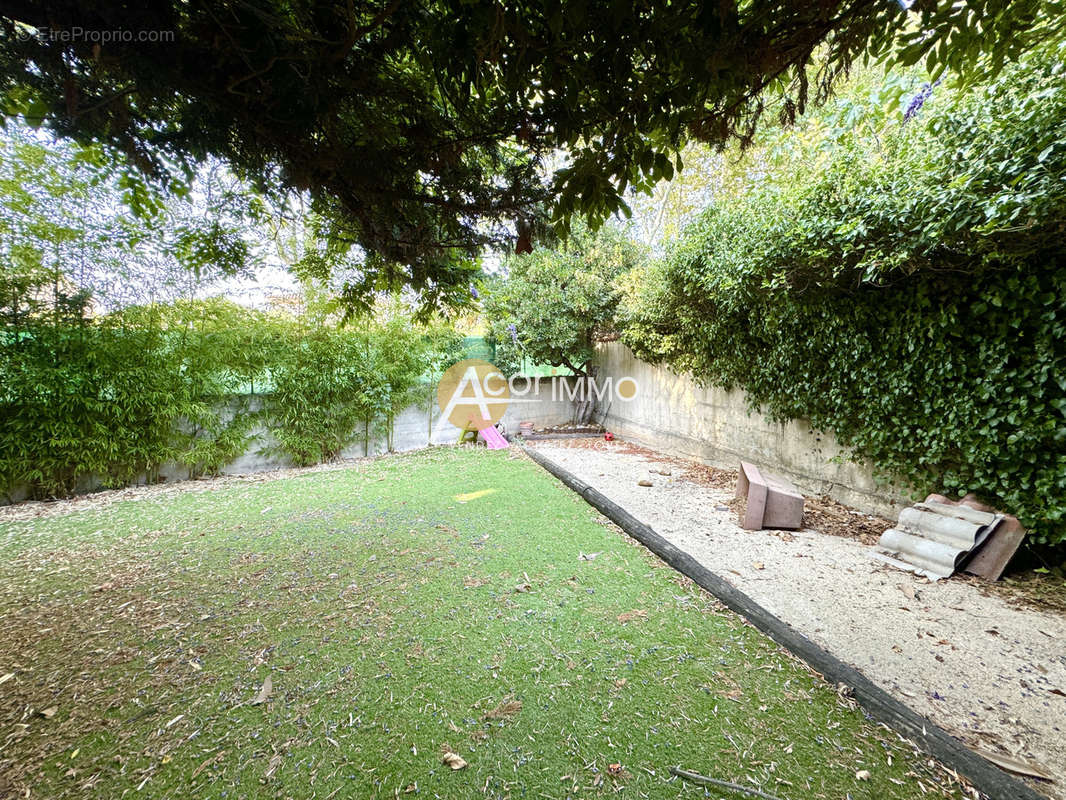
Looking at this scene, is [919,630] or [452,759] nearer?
[452,759]

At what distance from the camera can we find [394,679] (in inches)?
57.7

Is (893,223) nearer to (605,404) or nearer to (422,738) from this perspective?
(422,738)

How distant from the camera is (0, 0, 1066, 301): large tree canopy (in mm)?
1229

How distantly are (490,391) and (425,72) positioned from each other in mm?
5862

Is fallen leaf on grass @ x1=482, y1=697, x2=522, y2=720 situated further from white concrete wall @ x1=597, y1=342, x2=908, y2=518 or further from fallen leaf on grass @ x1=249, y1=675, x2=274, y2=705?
white concrete wall @ x1=597, y1=342, x2=908, y2=518

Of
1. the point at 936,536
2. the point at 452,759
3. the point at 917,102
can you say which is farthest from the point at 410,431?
the point at 917,102

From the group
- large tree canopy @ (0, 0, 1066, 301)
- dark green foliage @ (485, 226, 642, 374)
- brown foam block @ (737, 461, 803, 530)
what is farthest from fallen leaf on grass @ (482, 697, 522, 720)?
dark green foliage @ (485, 226, 642, 374)

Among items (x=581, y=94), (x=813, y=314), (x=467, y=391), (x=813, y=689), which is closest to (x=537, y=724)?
(x=813, y=689)

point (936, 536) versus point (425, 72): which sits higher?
point (425, 72)

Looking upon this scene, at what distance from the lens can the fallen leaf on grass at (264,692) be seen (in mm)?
1359

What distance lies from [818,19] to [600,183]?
35.2 inches

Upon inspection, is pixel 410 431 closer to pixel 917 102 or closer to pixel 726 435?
pixel 726 435

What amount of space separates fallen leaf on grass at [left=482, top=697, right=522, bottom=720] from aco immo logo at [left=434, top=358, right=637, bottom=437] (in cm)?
546

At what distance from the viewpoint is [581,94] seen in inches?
Answer: 58.5
